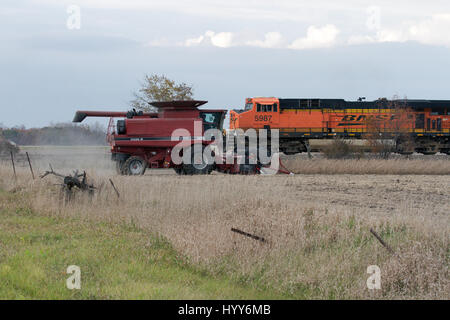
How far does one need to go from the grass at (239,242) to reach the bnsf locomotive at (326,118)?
17918 millimetres

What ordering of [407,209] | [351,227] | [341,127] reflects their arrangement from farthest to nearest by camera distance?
1. [341,127]
2. [407,209]
3. [351,227]

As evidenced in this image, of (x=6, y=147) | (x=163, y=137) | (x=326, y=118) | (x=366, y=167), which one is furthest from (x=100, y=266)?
(x=6, y=147)

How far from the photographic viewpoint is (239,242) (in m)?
9.23

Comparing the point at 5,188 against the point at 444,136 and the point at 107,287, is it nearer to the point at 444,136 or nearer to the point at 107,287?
the point at 107,287

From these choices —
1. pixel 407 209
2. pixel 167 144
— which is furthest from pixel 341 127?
pixel 407 209

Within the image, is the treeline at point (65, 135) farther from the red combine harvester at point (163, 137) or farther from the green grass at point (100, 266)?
the green grass at point (100, 266)

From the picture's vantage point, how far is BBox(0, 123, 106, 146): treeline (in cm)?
2865

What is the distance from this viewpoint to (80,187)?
14211 millimetres

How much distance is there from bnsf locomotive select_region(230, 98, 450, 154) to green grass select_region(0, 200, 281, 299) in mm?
21718

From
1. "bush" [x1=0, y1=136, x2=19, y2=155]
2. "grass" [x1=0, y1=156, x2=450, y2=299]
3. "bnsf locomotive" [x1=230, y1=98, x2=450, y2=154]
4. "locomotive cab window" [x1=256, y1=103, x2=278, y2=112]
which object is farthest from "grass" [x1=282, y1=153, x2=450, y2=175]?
"bush" [x1=0, y1=136, x2=19, y2=155]

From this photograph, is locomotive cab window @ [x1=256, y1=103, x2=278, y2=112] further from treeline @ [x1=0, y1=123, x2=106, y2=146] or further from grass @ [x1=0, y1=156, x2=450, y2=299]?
grass @ [x1=0, y1=156, x2=450, y2=299]

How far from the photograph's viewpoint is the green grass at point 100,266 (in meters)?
7.52

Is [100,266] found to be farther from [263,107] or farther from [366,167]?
[263,107]
